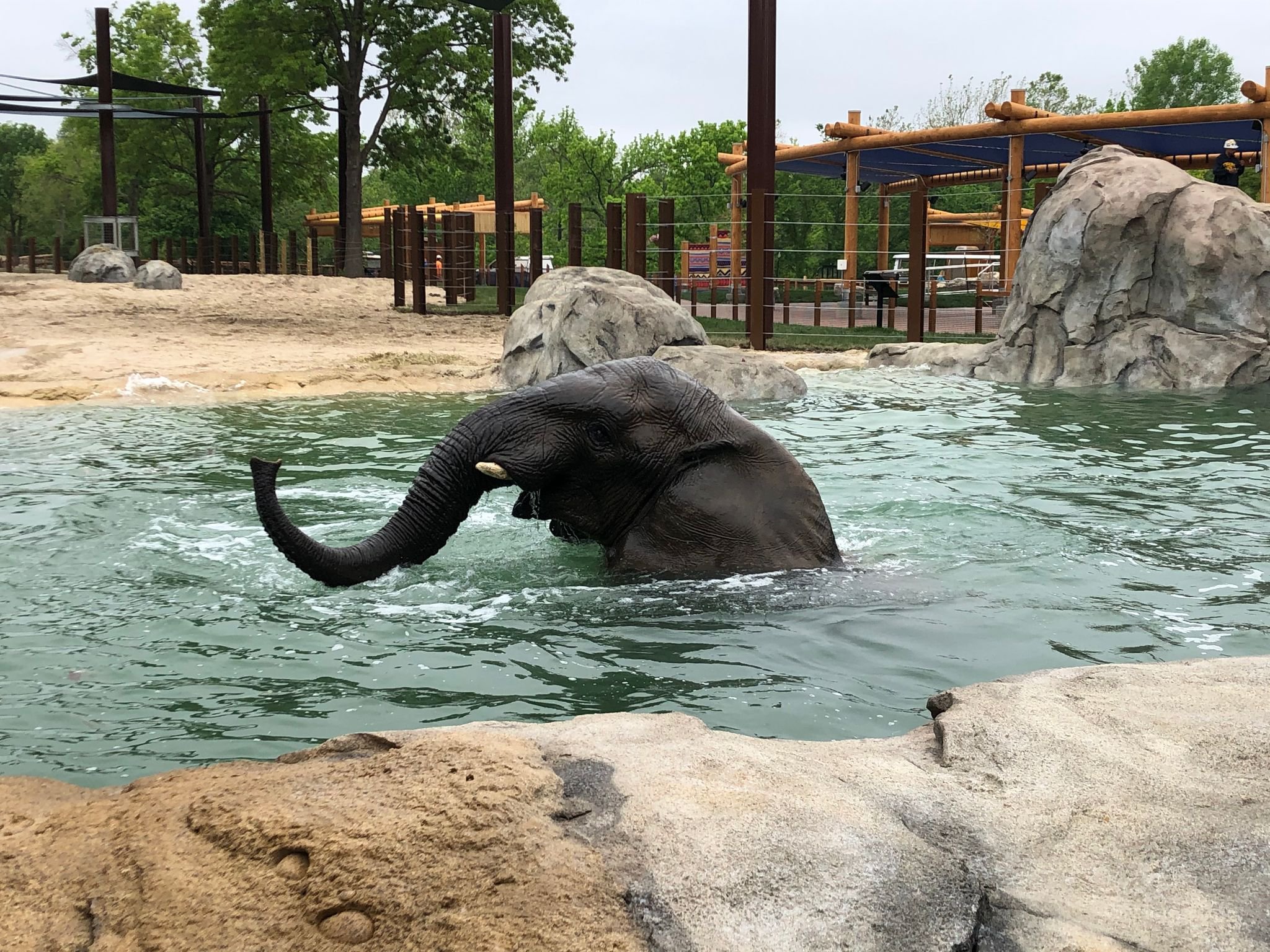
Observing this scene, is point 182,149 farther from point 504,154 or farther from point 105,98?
point 504,154

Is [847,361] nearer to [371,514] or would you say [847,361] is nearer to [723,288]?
[371,514]

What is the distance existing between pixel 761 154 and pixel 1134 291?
5.20m

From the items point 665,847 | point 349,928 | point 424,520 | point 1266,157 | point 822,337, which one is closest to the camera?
point 349,928

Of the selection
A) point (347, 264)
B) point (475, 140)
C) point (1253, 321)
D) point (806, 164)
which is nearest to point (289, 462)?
point (1253, 321)

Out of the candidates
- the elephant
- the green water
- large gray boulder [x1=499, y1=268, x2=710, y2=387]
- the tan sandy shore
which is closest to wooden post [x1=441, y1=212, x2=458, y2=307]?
the tan sandy shore

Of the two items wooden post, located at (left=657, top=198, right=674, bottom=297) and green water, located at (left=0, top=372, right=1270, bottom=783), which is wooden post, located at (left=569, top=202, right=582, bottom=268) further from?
green water, located at (left=0, top=372, right=1270, bottom=783)

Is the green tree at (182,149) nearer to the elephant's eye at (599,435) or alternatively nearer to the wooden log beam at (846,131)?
the wooden log beam at (846,131)

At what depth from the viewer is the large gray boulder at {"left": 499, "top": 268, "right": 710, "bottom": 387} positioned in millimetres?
12711

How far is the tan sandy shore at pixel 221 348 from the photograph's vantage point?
492 inches

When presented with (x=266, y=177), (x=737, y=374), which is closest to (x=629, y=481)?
(x=737, y=374)

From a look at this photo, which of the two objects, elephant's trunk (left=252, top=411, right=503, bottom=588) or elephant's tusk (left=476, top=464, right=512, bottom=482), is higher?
elephant's tusk (left=476, top=464, right=512, bottom=482)

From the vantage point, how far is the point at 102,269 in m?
24.5

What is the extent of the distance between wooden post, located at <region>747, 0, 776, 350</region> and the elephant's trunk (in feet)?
38.4

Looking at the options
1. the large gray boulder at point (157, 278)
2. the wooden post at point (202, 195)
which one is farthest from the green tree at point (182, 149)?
the large gray boulder at point (157, 278)
